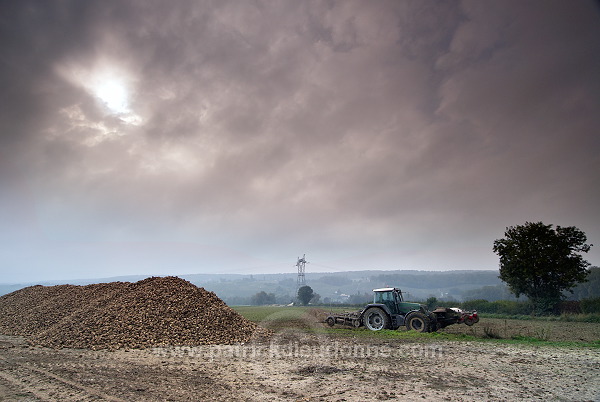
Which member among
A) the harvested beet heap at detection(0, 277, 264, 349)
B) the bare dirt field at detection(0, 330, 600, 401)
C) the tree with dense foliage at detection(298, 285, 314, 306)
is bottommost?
the tree with dense foliage at detection(298, 285, 314, 306)

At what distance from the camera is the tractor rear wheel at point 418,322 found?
53.6 feet

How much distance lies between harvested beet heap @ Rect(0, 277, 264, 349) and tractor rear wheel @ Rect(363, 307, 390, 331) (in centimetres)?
618

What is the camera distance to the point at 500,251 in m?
31.9

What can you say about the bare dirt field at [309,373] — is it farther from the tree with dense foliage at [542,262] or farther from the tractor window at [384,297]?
the tree with dense foliage at [542,262]

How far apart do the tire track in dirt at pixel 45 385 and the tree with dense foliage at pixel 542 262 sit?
34.2m

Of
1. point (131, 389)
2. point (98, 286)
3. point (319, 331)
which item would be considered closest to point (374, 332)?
point (319, 331)

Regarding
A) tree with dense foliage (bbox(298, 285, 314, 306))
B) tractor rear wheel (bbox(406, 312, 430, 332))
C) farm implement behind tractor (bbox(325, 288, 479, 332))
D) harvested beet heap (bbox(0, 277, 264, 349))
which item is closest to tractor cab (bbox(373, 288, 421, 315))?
farm implement behind tractor (bbox(325, 288, 479, 332))

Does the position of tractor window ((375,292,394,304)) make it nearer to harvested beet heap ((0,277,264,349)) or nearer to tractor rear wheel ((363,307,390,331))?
tractor rear wheel ((363,307,390,331))

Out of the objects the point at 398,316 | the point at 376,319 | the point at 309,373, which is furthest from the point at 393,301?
the point at 309,373

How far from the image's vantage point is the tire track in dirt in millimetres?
7516

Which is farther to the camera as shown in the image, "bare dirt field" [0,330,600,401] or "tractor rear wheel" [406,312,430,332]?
"tractor rear wheel" [406,312,430,332]

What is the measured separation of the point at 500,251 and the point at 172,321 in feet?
101

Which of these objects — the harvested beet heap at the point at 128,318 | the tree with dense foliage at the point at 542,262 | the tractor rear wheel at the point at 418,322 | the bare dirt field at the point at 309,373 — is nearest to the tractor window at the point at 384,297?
the tractor rear wheel at the point at 418,322

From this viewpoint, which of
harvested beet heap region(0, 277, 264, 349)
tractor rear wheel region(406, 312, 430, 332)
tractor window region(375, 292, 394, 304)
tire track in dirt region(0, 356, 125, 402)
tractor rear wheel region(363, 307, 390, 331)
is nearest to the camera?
tire track in dirt region(0, 356, 125, 402)
